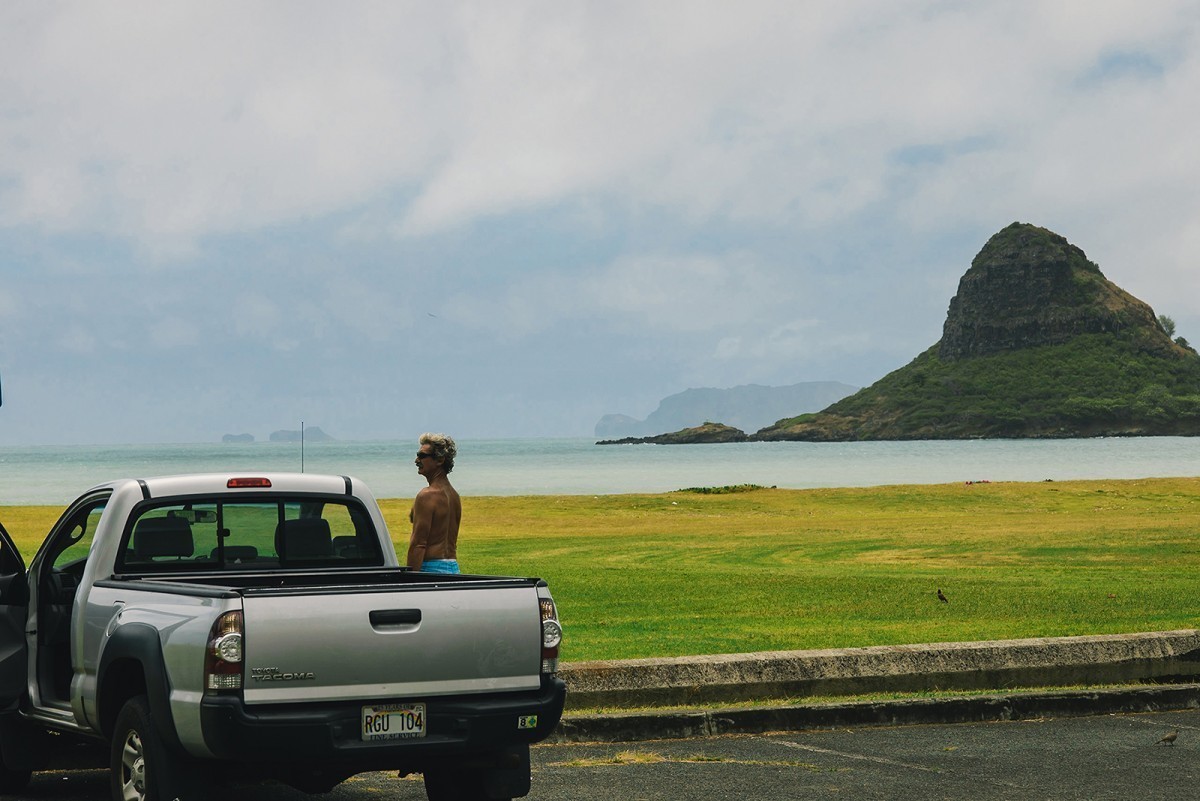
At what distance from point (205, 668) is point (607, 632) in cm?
878

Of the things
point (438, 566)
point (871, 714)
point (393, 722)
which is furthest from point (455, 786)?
point (871, 714)

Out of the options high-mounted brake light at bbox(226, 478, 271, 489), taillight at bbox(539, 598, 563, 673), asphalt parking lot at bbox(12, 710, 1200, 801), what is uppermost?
high-mounted brake light at bbox(226, 478, 271, 489)

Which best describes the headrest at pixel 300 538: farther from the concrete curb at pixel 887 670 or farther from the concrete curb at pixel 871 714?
the concrete curb at pixel 887 670

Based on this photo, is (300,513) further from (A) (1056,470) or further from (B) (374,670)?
(A) (1056,470)

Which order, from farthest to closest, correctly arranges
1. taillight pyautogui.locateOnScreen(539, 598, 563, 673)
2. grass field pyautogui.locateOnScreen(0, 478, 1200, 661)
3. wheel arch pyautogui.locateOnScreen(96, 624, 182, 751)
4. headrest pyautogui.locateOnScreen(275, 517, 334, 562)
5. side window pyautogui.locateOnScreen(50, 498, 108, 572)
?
grass field pyautogui.locateOnScreen(0, 478, 1200, 661), headrest pyautogui.locateOnScreen(275, 517, 334, 562), side window pyautogui.locateOnScreen(50, 498, 108, 572), taillight pyautogui.locateOnScreen(539, 598, 563, 673), wheel arch pyautogui.locateOnScreen(96, 624, 182, 751)

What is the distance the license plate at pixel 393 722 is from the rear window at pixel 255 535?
182cm

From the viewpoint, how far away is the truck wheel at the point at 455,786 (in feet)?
22.4

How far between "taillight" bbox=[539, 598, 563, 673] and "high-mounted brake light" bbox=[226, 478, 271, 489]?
73.8 inches

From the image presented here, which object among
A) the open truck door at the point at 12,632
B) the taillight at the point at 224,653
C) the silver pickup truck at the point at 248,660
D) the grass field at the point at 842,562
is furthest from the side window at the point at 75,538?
the grass field at the point at 842,562

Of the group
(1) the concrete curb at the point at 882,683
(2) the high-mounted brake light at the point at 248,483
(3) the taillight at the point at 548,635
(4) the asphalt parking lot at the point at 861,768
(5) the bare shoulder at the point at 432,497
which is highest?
(2) the high-mounted brake light at the point at 248,483

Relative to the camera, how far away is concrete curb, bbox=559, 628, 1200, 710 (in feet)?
32.6

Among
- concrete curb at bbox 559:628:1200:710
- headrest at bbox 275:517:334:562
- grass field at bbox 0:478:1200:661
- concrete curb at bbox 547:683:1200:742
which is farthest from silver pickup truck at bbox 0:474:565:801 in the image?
grass field at bbox 0:478:1200:661

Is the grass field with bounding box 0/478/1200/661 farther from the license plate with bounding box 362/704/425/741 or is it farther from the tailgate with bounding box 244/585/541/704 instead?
the license plate with bounding box 362/704/425/741

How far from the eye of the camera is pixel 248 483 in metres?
7.56
